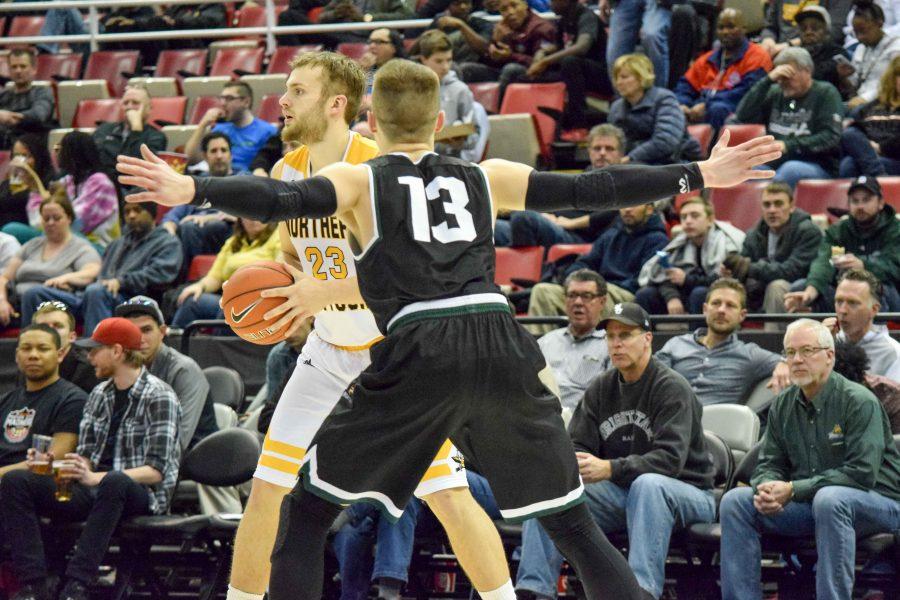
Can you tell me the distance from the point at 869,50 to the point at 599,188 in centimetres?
780

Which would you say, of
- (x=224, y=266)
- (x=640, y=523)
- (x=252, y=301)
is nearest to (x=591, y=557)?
(x=252, y=301)

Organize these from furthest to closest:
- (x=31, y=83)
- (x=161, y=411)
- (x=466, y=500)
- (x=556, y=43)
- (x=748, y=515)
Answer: (x=31, y=83) < (x=556, y=43) < (x=161, y=411) < (x=748, y=515) < (x=466, y=500)

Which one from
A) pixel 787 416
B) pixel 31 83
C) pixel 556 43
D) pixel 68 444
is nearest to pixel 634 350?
pixel 787 416

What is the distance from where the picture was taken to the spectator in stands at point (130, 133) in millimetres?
12219

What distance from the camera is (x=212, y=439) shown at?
23.2 feet

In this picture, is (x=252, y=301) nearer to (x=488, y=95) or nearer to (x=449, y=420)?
(x=449, y=420)

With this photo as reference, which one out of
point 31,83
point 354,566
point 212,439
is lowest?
point 354,566

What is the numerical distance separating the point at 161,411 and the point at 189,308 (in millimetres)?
2550

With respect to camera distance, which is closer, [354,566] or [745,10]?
[354,566]

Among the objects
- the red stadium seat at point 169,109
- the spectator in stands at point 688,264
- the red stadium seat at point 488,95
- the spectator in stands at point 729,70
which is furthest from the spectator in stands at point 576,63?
the red stadium seat at point 169,109

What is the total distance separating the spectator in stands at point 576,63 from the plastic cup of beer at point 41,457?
591 cm

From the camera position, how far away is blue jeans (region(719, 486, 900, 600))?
6020 millimetres

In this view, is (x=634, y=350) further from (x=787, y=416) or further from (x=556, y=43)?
(x=556, y=43)

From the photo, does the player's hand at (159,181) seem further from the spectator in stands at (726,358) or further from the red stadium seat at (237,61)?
the red stadium seat at (237,61)
